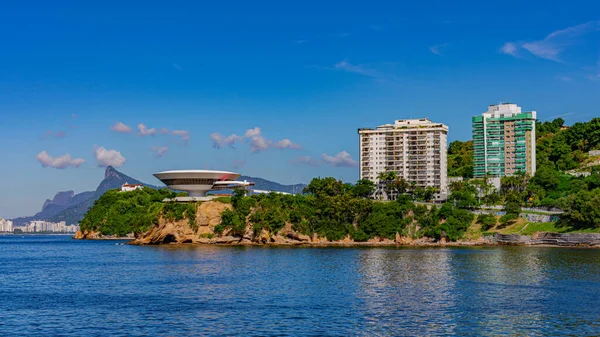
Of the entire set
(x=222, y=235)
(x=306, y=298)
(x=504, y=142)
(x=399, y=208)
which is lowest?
(x=306, y=298)

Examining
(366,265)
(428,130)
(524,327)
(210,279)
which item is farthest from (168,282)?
(428,130)

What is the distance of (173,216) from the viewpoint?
11775cm

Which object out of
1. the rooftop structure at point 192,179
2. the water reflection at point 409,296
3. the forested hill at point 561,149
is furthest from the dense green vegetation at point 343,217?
the water reflection at point 409,296

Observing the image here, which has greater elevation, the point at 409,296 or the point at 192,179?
the point at 192,179

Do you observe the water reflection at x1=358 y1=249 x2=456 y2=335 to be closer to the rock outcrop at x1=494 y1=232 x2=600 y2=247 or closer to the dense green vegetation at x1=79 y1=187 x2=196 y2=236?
the rock outcrop at x1=494 y1=232 x2=600 y2=247

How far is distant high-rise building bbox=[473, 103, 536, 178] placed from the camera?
14912 centimetres

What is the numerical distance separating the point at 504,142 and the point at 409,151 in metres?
22.4

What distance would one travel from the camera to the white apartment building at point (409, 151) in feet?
495

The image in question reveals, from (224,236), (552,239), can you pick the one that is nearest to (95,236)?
(224,236)

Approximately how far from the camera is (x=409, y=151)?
154m

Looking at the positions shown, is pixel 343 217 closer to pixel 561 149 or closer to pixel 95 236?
pixel 561 149

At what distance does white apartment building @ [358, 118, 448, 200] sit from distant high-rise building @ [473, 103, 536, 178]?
8754mm

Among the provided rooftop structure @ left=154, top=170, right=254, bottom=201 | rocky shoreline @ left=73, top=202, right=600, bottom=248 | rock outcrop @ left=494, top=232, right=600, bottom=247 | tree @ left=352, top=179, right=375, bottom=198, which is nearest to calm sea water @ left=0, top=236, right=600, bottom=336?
rock outcrop @ left=494, top=232, right=600, bottom=247

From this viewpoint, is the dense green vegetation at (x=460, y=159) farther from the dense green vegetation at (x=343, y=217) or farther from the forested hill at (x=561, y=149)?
the dense green vegetation at (x=343, y=217)
